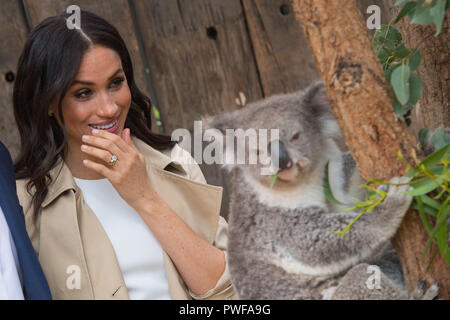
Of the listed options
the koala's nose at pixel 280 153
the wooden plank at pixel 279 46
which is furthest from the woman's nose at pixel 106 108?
the wooden plank at pixel 279 46

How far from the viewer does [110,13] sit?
2.34 metres

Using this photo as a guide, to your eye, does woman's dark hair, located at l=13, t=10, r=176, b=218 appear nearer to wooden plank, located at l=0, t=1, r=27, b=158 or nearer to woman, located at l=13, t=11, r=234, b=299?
woman, located at l=13, t=11, r=234, b=299

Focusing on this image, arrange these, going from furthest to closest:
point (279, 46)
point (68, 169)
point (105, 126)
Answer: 1. point (279, 46)
2. point (68, 169)
3. point (105, 126)

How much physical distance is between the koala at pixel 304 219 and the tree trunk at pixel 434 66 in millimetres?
415

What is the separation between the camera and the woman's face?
4.89ft

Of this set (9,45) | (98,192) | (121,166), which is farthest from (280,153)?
(9,45)

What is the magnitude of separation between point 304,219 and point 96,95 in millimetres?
649

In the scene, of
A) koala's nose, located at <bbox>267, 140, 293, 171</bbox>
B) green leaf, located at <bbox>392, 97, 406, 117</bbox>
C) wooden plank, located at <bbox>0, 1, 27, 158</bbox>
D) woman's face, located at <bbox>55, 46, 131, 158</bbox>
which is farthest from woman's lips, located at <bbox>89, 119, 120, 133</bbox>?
wooden plank, located at <bbox>0, 1, 27, 158</bbox>

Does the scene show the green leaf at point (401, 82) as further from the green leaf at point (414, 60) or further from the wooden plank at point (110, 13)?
the wooden plank at point (110, 13)

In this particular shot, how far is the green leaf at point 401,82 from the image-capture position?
3.49ft

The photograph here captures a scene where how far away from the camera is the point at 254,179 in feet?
4.14

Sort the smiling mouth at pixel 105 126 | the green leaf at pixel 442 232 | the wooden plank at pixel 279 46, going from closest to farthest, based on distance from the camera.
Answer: the green leaf at pixel 442 232
the smiling mouth at pixel 105 126
the wooden plank at pixel 279 46

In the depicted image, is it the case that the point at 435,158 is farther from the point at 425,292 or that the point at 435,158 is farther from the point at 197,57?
the point at 197,57
